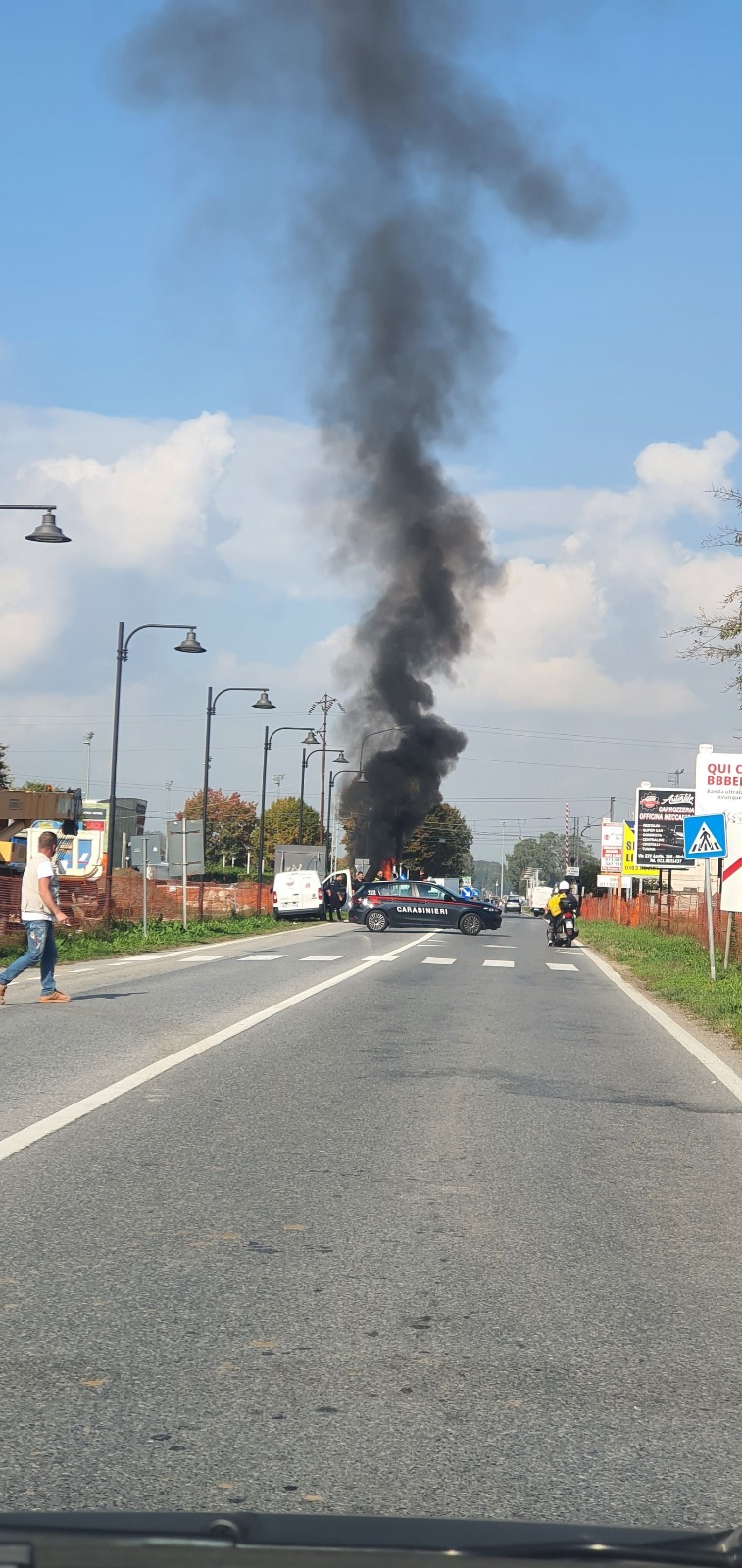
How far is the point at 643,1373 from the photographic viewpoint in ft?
14.8

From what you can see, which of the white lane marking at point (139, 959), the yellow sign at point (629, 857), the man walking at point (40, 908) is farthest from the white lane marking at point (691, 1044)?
the yellow sign at point (629, 857)

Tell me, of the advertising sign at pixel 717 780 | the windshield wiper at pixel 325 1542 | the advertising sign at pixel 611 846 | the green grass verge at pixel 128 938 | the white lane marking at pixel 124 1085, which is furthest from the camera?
the advertising sign at pixel 611 846

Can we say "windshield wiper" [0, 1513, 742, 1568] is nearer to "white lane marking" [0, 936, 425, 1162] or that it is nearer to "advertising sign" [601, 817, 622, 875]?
"white lane marking" [0, 936, 425, 1162]

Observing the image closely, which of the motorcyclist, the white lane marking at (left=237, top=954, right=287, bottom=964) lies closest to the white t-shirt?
the white lane marking at (left=237, top=954, right=287, bottom=964)

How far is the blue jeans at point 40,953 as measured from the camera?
16.1 meters

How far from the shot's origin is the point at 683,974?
24.5m

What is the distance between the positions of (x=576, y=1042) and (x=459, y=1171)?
666 cm

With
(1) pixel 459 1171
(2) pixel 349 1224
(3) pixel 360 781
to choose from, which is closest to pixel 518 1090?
(1) pixel 459 1171

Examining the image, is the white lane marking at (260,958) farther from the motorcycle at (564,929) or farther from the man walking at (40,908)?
the motorcycle at (564,929)

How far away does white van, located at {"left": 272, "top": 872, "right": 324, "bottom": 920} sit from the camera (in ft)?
168

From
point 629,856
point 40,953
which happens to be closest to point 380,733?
point 629,856

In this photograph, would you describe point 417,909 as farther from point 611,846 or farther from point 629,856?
point 611,846

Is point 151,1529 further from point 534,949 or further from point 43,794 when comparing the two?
point 534,949

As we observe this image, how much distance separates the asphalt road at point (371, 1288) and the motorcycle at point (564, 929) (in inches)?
1103
